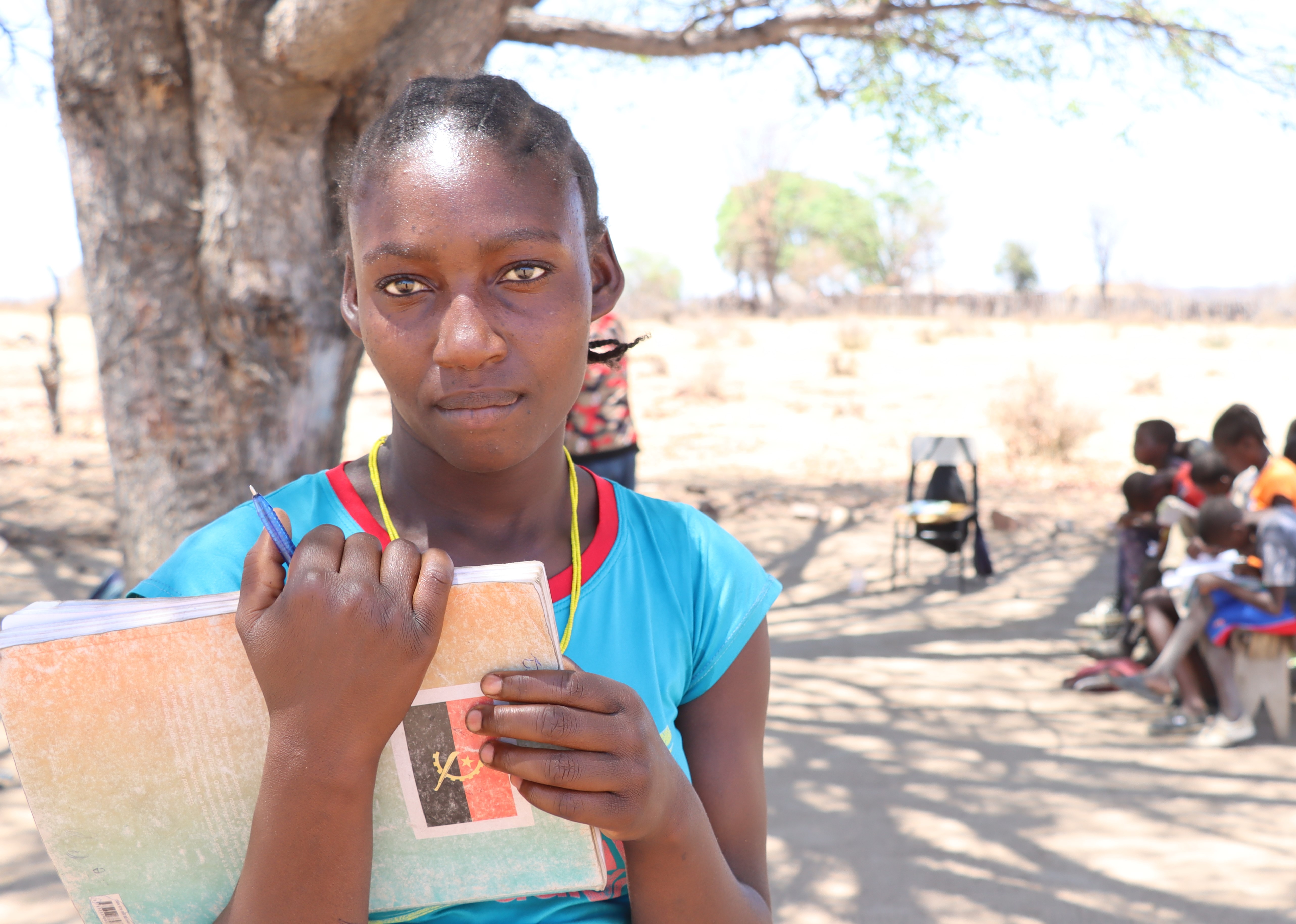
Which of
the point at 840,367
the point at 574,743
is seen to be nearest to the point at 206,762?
the point at 574,743

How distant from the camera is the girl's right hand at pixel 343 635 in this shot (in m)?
0.78

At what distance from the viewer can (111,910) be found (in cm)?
91

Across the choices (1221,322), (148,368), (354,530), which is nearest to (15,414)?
(148,368)

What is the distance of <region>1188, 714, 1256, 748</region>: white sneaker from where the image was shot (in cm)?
402

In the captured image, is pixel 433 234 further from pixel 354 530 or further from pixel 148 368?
pixel 148 368

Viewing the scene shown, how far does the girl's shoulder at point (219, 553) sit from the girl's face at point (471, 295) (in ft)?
0.61

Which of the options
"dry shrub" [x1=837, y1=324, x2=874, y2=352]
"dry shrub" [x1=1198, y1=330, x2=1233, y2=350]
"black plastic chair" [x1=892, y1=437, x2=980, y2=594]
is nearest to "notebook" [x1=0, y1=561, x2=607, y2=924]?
"black plastic chair" [x1=892, y1=437, x2=980, y2=594]

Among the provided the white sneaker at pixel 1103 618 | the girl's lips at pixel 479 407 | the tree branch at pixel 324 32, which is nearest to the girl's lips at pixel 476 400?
the girl's lips at pixel 479 407

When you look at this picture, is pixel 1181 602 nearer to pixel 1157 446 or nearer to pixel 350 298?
pixel 1157 446

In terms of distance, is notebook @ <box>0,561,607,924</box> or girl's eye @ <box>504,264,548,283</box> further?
girl's eye @ <box>504,264,548,283</box>

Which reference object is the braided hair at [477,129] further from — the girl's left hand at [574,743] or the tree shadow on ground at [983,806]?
the tree shadow on ground at [983,806]

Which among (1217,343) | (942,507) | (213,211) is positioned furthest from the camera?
(1217,343)

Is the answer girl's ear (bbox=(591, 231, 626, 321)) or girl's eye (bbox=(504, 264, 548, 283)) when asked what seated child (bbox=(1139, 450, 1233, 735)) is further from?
girl's eye (bbox=(504, 264, 548, 283))

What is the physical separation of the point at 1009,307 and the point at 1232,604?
32.8m
